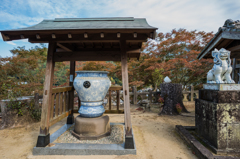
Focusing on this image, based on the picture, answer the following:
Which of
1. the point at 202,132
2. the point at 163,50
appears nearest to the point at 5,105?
the point at 202,132

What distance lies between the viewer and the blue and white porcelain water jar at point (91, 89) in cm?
284

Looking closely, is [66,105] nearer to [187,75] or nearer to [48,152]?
[48,152]

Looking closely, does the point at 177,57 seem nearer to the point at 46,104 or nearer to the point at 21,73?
the point at 46,104

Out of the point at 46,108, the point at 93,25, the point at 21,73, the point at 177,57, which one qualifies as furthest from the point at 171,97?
the point at 21,73

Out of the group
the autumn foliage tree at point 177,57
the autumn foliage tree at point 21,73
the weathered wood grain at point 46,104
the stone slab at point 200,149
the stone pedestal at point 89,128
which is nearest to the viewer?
the stone slab at point 200,149

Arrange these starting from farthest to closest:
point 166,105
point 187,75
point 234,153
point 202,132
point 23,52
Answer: point 187,75 < point 23,52 < point 166,105 < point 202,132 < point 234,153

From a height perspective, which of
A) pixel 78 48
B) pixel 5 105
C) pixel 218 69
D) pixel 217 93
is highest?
pixel 78 48

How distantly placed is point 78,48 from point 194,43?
6.16 m

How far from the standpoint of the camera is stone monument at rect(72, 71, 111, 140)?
2.84 metres

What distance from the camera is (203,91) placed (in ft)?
9.43

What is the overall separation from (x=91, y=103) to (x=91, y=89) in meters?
0.36

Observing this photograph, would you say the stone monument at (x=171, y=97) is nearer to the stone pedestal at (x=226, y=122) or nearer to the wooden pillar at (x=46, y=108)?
the stone pedestal at (x=226, y=122)

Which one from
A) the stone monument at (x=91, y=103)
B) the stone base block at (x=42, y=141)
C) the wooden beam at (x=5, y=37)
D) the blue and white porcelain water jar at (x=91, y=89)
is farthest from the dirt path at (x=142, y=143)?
the wooden beam at (x=5, y=37)

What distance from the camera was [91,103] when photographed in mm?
2971
